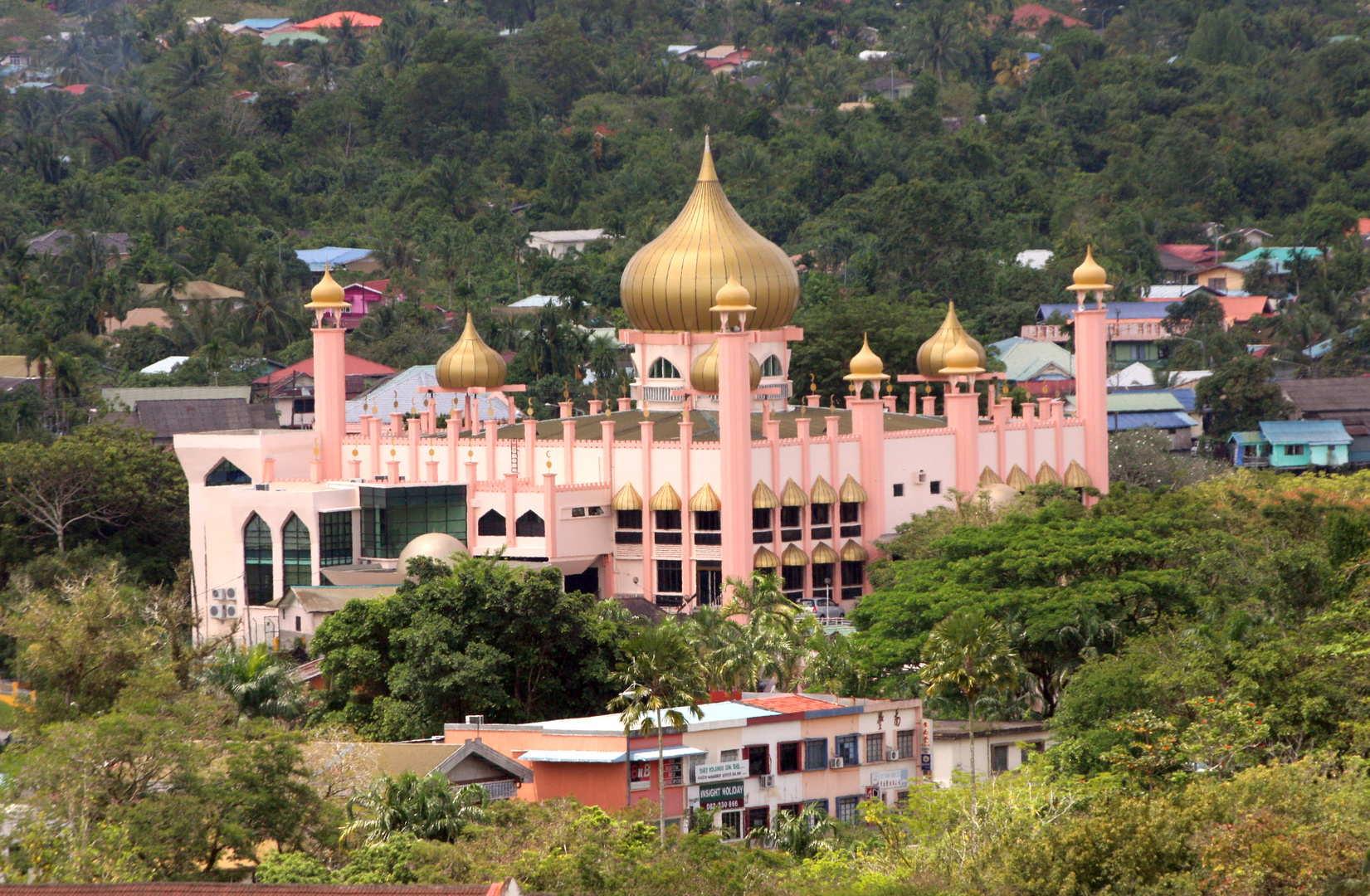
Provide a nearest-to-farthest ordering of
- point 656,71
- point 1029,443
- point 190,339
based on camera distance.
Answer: point 1029,443
point 190,339
point 656,71

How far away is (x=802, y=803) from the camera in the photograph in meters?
46.2

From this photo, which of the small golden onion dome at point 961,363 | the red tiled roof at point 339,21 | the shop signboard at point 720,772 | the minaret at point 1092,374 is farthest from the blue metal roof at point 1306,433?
the red tiled roof at point 339,21

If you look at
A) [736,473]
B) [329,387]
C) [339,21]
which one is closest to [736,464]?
[736,473]

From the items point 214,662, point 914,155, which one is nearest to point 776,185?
point 914,155

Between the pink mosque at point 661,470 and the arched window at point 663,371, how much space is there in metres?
0.07

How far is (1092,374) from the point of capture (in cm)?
7425

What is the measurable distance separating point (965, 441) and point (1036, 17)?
124522 mm

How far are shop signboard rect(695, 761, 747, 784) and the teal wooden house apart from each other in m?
58.4

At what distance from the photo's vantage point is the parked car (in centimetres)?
6549

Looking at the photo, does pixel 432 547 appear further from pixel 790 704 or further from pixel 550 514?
pixel 790 704

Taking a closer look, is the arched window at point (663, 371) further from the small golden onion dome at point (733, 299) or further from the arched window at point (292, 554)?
the arched window at point (292, 554)

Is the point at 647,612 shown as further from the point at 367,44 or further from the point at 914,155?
the point at 367,44

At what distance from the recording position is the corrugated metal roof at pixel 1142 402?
340ft

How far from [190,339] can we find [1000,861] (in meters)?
80.9
